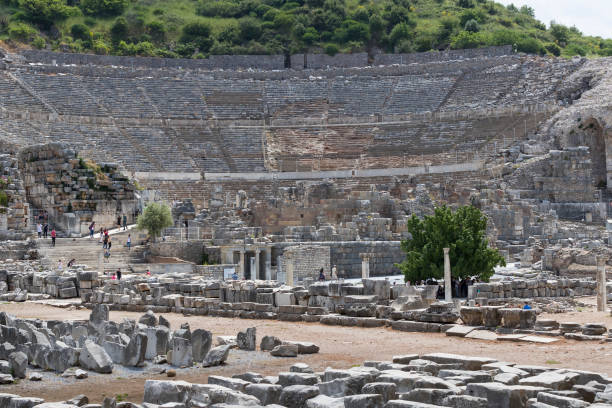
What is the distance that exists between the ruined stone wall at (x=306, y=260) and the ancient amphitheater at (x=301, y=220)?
0.08 metres

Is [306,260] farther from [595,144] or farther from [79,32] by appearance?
[79,32]

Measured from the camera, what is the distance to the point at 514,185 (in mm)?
40438

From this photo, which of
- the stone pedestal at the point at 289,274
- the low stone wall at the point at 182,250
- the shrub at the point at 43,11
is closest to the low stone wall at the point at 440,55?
the shrub at the point at 43,11

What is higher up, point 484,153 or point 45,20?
point 45,20

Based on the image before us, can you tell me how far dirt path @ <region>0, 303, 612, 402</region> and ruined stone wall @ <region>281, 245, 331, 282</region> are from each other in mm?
13391

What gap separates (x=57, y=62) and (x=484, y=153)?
105ft

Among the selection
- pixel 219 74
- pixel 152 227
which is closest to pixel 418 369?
pixel 152 227

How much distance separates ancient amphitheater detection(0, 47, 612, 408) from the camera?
1159 centimetres

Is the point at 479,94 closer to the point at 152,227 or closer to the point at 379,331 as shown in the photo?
the point at 152,227

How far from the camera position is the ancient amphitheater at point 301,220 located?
1159 centimetres

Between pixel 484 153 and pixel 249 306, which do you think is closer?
pixel 249 306

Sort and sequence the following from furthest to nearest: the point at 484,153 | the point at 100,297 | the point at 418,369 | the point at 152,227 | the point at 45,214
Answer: the point at 484,153 → the point at 45,214 → the point at 152,227 → the point at 100,297 → the point at 418,369

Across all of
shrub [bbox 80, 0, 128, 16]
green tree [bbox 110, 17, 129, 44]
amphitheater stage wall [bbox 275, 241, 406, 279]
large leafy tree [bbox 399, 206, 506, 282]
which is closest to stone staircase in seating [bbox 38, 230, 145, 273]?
amphitheater stage wall [bbox 275, 241, 406, 279]

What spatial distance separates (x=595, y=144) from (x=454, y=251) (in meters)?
23.5
